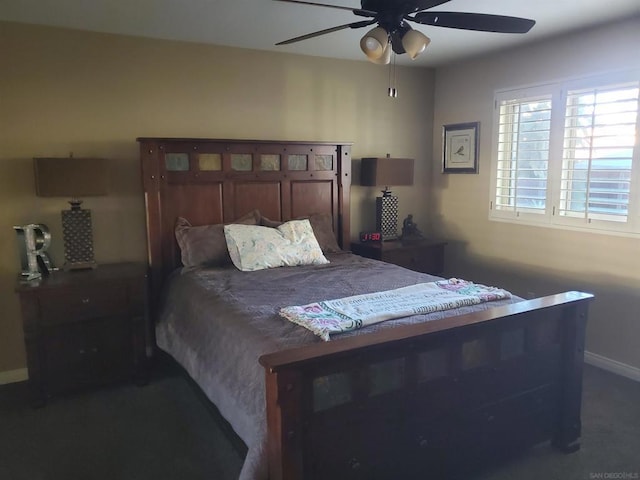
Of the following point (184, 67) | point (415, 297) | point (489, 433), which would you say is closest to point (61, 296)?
point (184, 67)

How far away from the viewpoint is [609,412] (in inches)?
114

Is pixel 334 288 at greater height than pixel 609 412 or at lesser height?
greater

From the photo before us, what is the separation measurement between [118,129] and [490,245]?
3152mm

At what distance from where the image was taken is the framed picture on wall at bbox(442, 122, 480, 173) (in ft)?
14.5

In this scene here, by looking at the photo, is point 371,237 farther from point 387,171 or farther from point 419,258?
point 387,171

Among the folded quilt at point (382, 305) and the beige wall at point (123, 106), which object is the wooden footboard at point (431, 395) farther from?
the beige wall at point (123, 106)

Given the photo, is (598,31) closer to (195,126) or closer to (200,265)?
(195,126)

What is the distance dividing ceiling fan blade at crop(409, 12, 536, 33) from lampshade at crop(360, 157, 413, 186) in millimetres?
1900

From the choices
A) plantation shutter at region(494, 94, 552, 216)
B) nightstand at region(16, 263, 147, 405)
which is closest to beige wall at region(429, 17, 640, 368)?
plantation shutter at region(494, 94, 552, 216)

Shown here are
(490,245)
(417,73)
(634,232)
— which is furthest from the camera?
(417,73)

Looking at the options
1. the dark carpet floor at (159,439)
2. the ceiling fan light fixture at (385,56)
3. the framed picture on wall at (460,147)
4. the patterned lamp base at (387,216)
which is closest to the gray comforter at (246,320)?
the dark carpet floor at (159,439)

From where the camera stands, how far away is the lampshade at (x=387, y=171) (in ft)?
14.0

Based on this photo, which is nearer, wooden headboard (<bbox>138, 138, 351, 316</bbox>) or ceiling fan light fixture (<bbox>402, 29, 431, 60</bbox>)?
ceiling fan light fixture (<bbox>402, 29, 431, 60</bbox>)

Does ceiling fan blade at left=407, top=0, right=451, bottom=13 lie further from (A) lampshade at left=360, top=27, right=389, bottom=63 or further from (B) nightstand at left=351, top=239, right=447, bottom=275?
(B) nightstand at left=351, top=239, right=447, bottom=275
